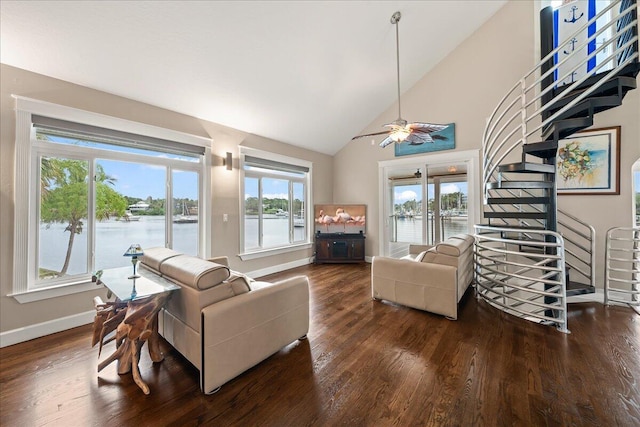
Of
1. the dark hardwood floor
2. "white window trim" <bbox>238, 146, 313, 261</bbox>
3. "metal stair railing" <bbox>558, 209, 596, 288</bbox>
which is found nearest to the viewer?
the dark hardwood floor

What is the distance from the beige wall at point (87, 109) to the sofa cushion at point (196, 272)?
166 cm

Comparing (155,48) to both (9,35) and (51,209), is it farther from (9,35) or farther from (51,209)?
(51,209)

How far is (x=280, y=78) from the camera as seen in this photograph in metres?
3.65

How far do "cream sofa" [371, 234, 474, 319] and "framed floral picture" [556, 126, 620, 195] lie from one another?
1.91 metres

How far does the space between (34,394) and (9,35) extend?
291 centimetres

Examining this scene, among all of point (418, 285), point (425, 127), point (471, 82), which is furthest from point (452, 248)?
point (471, 82)

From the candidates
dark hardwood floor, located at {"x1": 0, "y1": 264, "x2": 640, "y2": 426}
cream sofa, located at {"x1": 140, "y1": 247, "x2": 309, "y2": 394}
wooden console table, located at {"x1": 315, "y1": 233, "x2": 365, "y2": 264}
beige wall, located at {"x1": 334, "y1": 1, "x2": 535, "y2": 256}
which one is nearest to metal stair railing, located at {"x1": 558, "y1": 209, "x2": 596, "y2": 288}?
dark hardwood floor, located at {"x1": 0, "y1": 264, "x2": 640, "y2": 426}

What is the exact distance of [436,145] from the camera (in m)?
4.91

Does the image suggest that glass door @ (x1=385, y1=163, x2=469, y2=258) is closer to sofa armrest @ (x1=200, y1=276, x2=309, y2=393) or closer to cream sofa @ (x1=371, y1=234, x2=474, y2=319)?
cream sofa @ (x1=371, y1=234, x2=474, y2=319)

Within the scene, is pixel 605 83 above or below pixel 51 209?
above

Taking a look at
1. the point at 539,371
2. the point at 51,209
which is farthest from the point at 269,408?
the point at 51,209

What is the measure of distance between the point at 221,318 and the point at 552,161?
3.84 metres

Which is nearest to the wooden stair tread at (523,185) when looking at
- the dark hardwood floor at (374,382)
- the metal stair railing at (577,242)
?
the metal stair railing at (577,242)

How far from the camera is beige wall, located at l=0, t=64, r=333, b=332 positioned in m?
2.36
